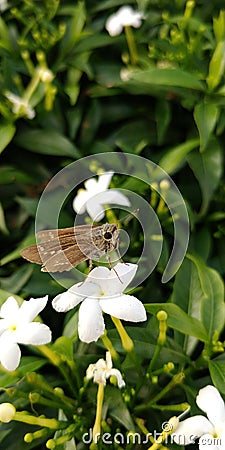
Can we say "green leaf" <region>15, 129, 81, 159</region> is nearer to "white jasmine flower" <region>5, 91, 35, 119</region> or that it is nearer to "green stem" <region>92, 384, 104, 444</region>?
"white jasmine flower" <region>5, 91, 35, 119</region>

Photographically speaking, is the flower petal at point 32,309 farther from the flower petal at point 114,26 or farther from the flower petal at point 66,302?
the flower petal at point 114,26

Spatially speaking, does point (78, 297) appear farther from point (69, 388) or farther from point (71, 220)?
point (71, 220)

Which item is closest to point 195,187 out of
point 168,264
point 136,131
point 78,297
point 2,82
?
point 136,131

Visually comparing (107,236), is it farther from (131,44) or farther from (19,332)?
(131,44)

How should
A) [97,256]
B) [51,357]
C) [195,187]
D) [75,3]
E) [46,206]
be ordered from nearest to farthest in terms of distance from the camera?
[97,256]
[51,357]
[46,206]
[195,187]
[75,3]

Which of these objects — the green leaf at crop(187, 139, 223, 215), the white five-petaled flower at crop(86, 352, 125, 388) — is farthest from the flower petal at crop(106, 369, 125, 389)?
the green leaf at crop(187, 139, 223, 215)
